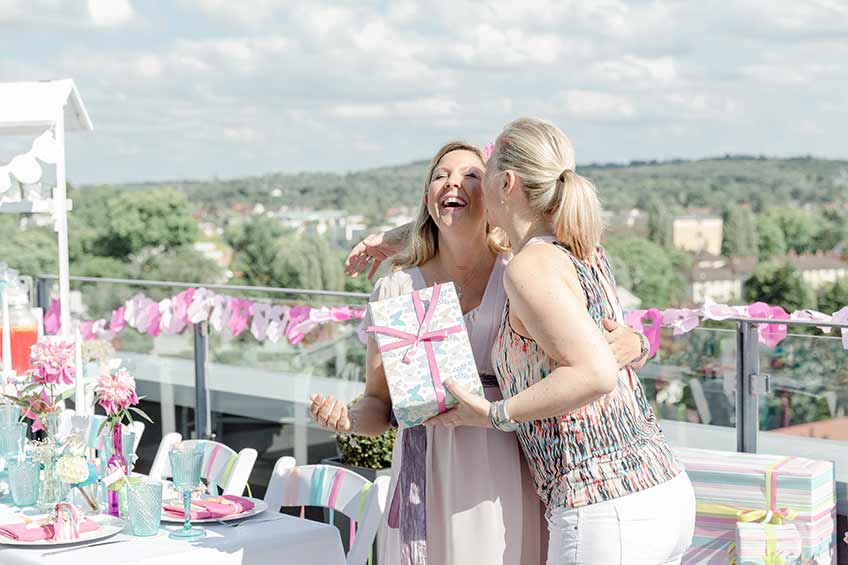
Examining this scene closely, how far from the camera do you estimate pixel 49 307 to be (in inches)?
252

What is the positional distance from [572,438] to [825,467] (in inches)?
69.6

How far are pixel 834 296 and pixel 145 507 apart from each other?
133ft

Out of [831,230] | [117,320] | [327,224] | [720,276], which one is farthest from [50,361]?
[831,230]

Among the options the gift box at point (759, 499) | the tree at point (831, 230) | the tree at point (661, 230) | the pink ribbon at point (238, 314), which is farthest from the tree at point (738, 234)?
the gift box at point (759, 499)

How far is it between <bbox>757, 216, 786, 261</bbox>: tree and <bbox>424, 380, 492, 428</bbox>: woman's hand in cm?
4152

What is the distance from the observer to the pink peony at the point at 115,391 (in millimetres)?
2594

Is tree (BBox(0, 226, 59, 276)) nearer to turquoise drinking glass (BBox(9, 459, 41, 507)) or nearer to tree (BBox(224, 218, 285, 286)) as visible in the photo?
tree (BBox(224, 218, 285, 286))

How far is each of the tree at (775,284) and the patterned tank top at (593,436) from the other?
39.9 meters

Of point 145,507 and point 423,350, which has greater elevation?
point 423,350

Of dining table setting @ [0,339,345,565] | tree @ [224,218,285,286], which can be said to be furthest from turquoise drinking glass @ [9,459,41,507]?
tree @ [224,218,285,286]

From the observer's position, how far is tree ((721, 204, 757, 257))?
41594 millimetres

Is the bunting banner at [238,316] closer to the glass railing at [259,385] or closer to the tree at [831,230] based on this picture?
the glass railing at [259,385]

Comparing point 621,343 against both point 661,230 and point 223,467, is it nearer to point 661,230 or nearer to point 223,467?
point 223,467

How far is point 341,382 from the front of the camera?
5.02m
